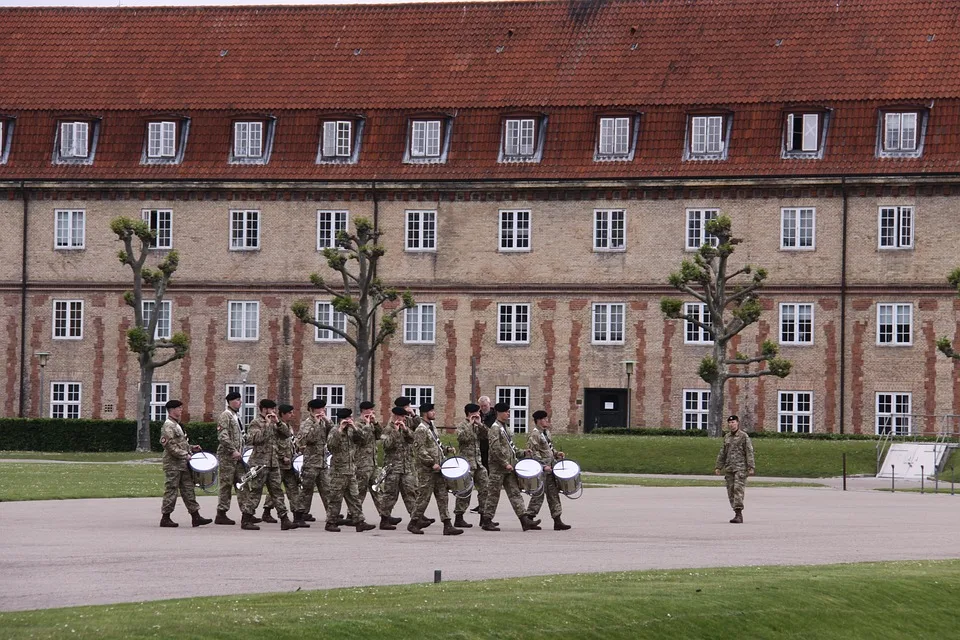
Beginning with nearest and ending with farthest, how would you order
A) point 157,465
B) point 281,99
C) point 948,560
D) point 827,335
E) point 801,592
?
1. point 801,592
2. point 948,560
3. point 157,465
4. point 827,335
5. point 281,99

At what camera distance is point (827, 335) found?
213 feet

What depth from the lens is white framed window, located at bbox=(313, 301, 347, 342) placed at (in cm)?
6806

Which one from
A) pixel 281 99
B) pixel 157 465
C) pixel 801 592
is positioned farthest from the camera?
pixel 281 99

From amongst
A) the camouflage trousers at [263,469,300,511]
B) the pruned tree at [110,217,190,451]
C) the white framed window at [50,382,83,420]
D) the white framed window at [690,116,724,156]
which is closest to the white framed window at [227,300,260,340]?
the pruned tree at [110,217,190,451]

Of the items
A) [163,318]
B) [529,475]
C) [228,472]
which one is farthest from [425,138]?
[529,475]

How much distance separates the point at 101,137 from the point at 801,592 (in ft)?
170

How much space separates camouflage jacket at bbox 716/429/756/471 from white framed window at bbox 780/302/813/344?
30.5m

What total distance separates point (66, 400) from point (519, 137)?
18399mm

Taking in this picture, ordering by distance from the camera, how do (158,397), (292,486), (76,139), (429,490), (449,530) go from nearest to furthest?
(449,530) < (429,490) < (292,486) < (158,397) < (76,139)

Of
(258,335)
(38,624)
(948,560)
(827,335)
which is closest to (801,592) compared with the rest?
(948,560)

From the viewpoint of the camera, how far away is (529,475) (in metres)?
31.2

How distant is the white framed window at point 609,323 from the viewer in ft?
220

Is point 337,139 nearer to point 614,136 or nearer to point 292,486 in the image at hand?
point 614,136

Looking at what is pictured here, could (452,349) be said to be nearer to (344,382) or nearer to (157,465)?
(344,382)
